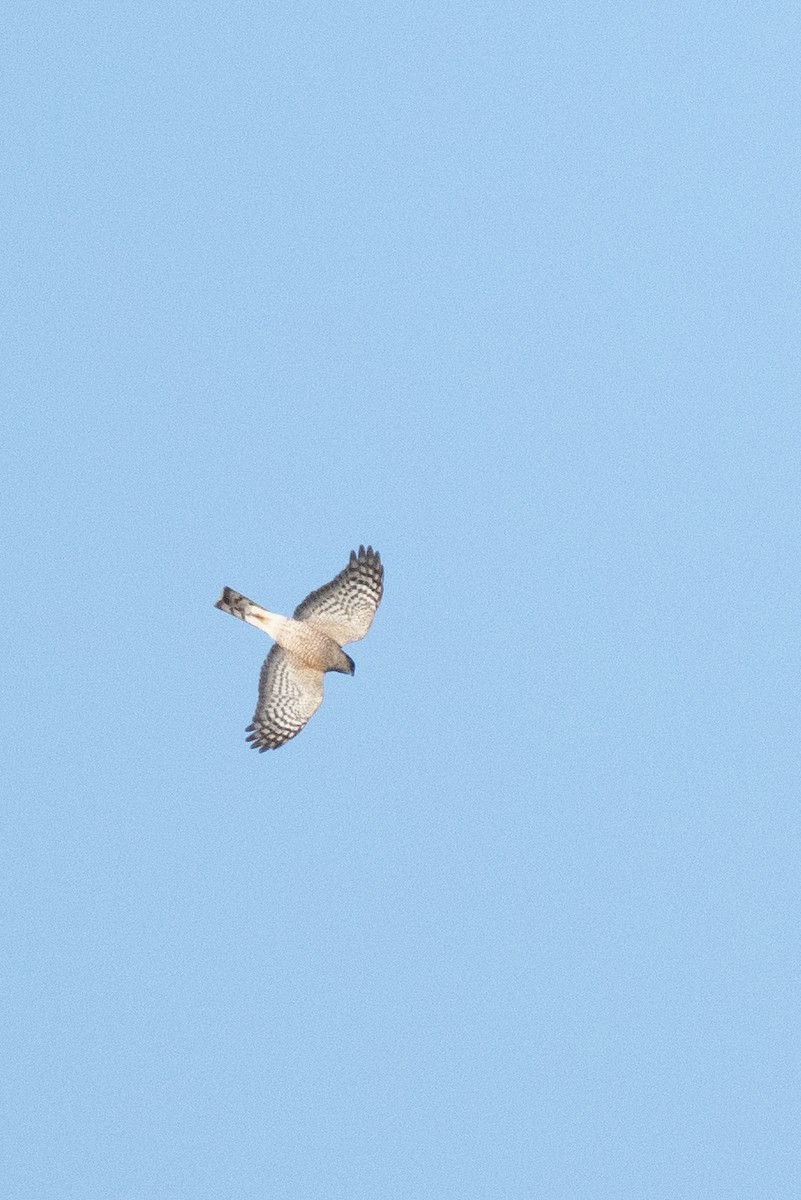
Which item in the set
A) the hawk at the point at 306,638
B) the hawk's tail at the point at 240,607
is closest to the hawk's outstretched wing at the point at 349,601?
the hawk at the point at 306,638

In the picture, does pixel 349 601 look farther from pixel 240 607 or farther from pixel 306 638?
pixel 240 607

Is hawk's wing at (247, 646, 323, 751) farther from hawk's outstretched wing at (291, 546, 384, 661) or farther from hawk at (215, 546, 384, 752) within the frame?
hawk's outstretched wing at (291, 546, 384, 661)

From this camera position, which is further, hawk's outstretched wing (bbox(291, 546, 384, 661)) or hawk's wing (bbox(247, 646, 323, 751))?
hawk's wing (bbox(247, 646, 323, 751))

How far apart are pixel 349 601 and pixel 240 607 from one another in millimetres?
1076

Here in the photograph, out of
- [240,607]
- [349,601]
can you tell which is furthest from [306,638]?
[240,607]

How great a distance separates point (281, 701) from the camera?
54.0 ft

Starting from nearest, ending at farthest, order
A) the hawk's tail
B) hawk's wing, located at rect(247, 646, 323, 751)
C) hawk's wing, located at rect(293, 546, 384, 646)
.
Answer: hawk's wing, located at rect(293, 546, 384, 646), the hawk's tail, hawk's wing, located at rect(247, 646, 323, 751)

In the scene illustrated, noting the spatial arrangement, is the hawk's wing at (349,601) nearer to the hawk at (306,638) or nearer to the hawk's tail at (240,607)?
the hawk at (306,638)

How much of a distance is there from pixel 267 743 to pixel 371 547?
220 centimetres

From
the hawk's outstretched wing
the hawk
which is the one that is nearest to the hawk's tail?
the hawk

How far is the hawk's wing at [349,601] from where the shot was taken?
1585cm

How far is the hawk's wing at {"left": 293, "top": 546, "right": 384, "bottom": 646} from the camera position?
52.0ft

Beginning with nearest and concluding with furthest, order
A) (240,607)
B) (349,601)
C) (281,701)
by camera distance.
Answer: (349,601)
(240,607)
(281,701)

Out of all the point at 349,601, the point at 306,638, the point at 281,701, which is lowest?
the point at 281,701
